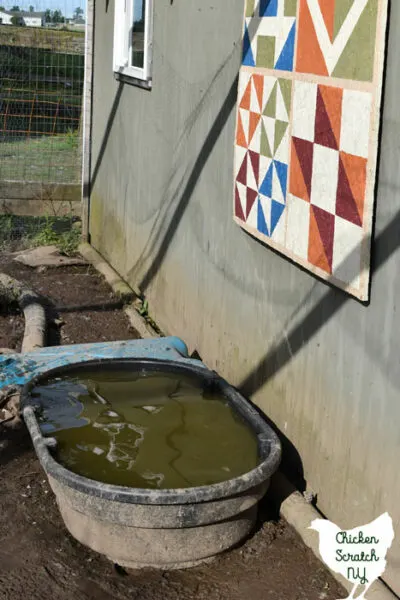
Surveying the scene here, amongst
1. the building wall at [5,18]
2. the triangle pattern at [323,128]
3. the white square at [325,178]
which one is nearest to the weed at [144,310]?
the white square at [325,178]

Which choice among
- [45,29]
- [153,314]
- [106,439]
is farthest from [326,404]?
[45,29]

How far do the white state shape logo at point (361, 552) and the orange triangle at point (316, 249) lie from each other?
40.9 inches

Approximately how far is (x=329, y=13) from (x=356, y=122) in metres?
0.51

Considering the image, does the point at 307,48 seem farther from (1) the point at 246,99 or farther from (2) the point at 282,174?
(1) the point at 246,99

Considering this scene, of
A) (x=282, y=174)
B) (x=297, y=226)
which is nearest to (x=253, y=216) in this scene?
(x=282, y=174)

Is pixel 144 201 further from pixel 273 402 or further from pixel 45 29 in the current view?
pixel 45 29

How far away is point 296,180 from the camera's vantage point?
4043 millimetres

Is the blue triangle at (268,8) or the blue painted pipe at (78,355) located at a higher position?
the blue triangle at (268,8)

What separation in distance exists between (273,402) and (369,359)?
1.10 m

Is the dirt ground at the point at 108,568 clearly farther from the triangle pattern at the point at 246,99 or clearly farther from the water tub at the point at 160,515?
the triangle pattern at the point at 246,99

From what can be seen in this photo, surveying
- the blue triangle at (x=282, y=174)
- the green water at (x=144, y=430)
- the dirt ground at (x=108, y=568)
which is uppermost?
the blue triangle at (x=282, y=174)

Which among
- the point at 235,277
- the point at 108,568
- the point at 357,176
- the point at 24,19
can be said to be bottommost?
the point at 108,568

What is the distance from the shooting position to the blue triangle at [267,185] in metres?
4.34

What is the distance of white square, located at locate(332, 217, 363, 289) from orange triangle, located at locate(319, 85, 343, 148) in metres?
0.34
